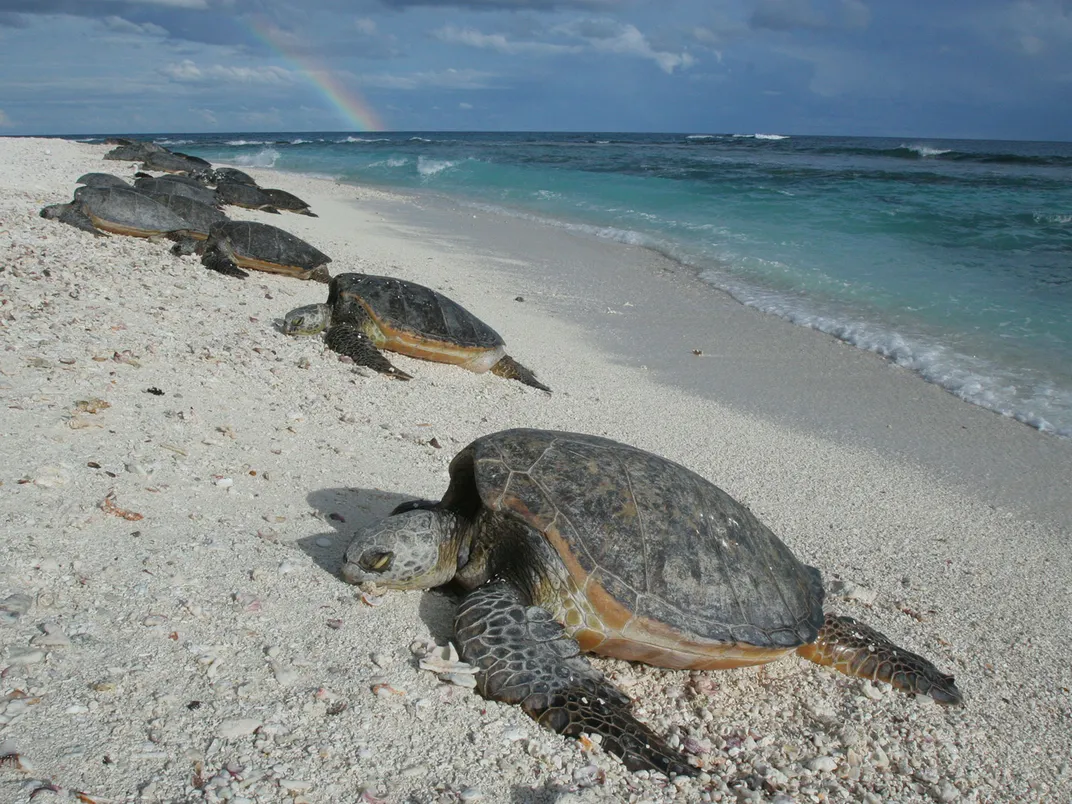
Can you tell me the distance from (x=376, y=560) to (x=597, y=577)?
105 centimetres

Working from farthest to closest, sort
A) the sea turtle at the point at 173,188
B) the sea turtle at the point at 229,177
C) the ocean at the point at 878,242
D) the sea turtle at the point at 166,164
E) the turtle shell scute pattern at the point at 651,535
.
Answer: the sea turtle at the point at 166,164 < the sea turtle at the point at 229,177 < the sea turtle at the point at 173,188 < the ocean at the point at 878,242 < the turtle shell scute pattern at the point at 651,535

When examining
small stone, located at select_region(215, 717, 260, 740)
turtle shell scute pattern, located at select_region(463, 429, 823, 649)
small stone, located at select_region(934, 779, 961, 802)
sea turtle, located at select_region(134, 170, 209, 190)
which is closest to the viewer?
small stone, located at select_region(215, 717, 260, 740)

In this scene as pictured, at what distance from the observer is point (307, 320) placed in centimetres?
818

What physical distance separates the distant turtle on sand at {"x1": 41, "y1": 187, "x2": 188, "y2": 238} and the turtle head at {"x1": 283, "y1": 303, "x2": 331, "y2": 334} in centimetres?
530

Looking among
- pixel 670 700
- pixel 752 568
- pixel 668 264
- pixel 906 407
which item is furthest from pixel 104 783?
pixel 668 264

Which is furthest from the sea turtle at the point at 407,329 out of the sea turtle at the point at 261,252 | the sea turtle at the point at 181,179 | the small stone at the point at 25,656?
the sea turtle at the point at 181,179

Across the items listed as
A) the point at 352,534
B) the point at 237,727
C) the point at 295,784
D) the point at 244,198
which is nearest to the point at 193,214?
the point at 244,198

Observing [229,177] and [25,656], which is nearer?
[25,656]

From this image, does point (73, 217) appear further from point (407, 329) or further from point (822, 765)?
point (822, 765)

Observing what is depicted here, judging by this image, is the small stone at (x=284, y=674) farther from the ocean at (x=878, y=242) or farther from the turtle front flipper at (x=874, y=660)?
the ocean at (x=878, y=242)

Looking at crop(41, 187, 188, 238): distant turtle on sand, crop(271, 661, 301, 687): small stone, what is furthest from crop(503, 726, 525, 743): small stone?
crop(41, 187, 188, 238): distant turtle on sand

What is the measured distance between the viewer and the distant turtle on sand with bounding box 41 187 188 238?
11.7 meters

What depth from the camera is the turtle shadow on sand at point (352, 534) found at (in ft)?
12.6

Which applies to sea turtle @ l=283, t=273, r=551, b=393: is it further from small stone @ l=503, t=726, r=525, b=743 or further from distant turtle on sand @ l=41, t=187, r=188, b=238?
distant turtle on sand @ l=41, t=187, r=188, b=238
